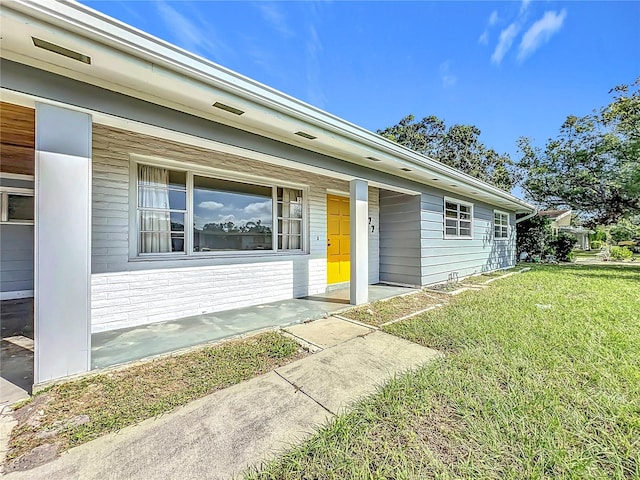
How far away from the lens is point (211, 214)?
4.68 metres

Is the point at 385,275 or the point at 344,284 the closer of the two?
the point at 344,284

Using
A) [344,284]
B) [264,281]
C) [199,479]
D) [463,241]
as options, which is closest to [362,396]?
[199,479]

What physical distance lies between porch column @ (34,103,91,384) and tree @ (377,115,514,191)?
2324 cm

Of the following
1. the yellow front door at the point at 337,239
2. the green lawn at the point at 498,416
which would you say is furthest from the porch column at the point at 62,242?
the yellow front door at the point at 337,239

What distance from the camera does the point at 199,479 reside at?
60.6 inches

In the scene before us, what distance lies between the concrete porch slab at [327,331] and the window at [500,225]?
30.5ft

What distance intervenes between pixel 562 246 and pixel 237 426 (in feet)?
60.6

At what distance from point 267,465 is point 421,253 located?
19.9 feet

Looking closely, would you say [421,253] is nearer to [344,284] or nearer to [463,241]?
[344,284]

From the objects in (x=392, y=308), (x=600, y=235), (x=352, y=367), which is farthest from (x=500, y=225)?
(x=600, y=235)

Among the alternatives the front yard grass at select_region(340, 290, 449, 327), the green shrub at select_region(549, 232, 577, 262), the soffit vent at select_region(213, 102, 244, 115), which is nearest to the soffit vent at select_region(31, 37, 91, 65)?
the soffit vent at select_region(213, 102, 244, 115)

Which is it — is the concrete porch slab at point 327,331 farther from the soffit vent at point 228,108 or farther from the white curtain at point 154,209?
the soffit vent at point 228,108

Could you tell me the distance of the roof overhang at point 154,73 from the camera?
199 cm

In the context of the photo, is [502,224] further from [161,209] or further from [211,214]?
[161,209]
